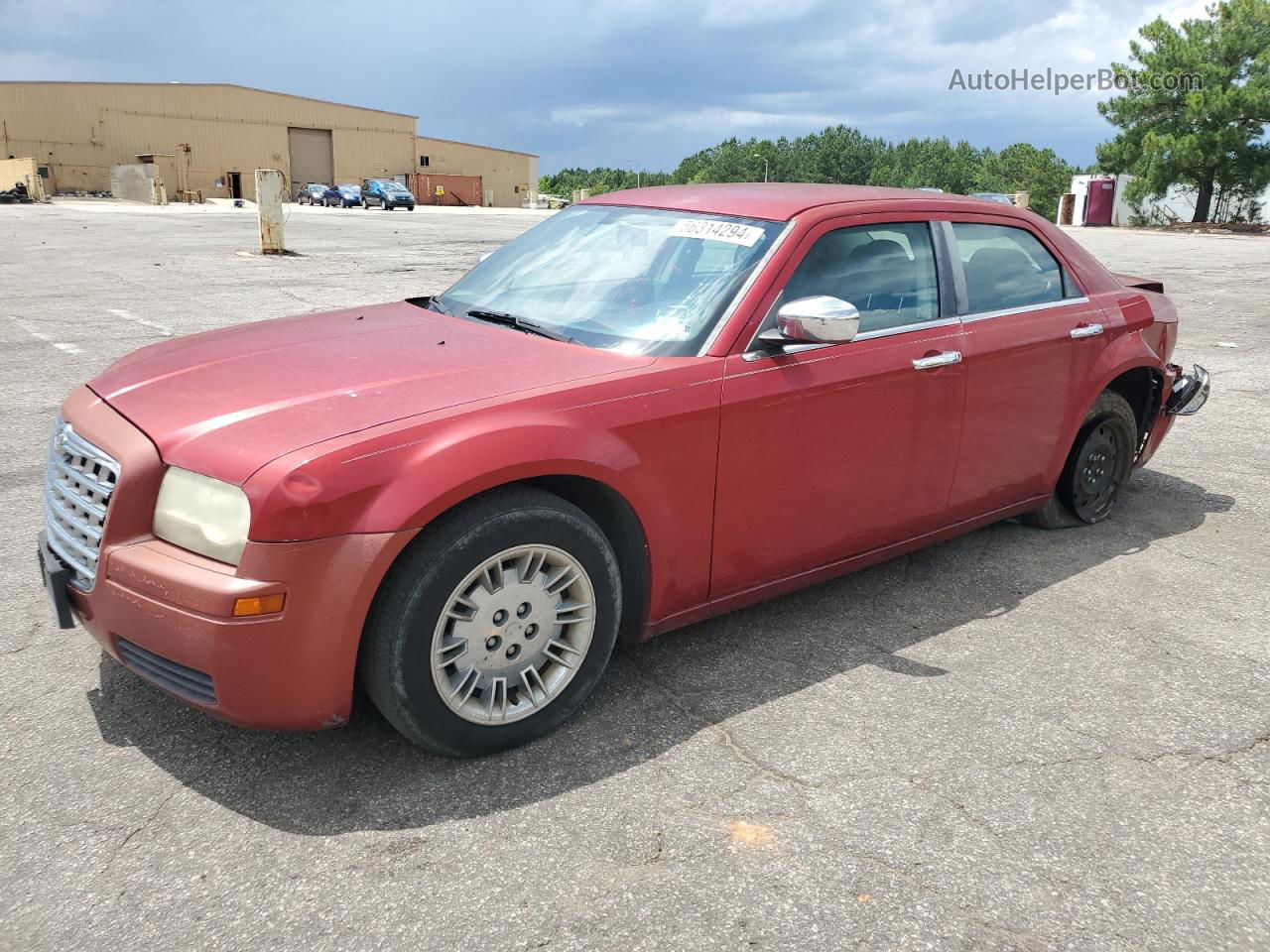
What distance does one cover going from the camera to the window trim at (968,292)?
4059 mm

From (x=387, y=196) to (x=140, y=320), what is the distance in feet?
145

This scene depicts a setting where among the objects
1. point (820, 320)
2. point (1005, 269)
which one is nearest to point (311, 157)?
point (1005, 269)

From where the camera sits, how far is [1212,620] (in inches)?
159

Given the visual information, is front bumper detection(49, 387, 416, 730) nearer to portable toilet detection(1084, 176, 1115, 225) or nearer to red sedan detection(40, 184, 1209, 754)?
red sedan detection(40, 184, 1209, 754)

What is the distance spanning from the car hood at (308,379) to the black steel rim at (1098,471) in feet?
8.90

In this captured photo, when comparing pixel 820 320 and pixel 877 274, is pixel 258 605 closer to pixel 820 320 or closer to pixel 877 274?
pixel 820 320

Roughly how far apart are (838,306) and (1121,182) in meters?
53.6

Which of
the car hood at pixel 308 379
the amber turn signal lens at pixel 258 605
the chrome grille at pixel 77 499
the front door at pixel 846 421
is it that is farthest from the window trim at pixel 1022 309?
the chrome grille at pixel 77 499

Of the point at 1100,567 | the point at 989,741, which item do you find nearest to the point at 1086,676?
the point at 989,741

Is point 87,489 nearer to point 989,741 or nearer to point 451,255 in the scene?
point 989,741

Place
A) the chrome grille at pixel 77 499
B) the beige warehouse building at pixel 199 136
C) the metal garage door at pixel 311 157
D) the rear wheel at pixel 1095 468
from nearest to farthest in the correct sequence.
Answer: the chrome grille at pixel 77 499 < the rear wheel at pixel 1095 468 < the beige warehouse building at pixel 199 136 < the metal garage door at pixel 311 157

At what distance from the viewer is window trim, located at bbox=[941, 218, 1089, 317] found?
4.06m

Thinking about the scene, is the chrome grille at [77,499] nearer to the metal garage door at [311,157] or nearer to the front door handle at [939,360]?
the front door handle at [939,360]

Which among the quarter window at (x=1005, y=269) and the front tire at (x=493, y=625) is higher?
the quarter window at (x=1005, y=269)
